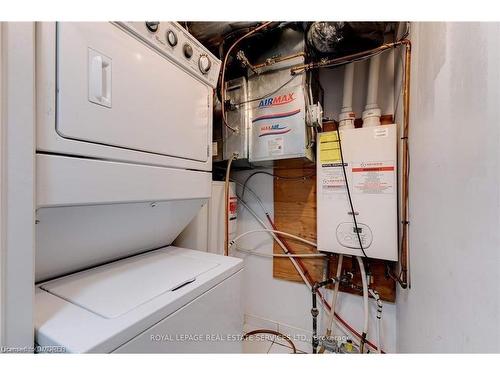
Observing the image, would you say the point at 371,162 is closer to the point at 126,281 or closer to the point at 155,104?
the point at 155,104

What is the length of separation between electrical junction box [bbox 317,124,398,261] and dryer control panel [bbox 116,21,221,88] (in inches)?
35.7

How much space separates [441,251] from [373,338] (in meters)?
1.26

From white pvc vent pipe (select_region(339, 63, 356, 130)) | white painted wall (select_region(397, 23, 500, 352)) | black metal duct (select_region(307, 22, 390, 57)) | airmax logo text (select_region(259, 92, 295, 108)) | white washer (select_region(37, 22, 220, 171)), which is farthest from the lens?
white pvc vent pipe (select_region(339, 63, 356, 130))

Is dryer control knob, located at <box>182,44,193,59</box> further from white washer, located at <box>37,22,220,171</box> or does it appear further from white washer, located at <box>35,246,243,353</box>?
white washer, located at <box>35,246,243,353</box>

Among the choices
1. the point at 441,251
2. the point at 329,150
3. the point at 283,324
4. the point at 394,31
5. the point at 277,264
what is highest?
the point at 394,31

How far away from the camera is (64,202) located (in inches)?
23.3

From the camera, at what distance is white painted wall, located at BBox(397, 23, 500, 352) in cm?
47

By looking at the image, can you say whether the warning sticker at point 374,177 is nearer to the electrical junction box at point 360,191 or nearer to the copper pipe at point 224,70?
the electrical junction box at point 360,191

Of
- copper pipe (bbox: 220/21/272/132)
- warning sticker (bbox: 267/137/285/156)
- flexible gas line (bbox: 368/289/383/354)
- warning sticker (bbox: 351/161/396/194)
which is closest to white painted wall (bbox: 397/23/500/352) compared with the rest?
warning sticker (bbox: 351/161/396/194)

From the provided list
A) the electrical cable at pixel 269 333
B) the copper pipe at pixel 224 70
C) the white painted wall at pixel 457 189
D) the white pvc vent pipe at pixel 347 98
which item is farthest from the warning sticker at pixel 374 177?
the electrical cable at pixel 269 333

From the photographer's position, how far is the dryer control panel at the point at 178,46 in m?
0.84

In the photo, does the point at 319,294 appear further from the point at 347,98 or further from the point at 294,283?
the point at 347,98

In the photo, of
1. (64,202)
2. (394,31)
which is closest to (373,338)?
(64,202)

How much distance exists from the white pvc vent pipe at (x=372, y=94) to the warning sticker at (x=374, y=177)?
32cm
